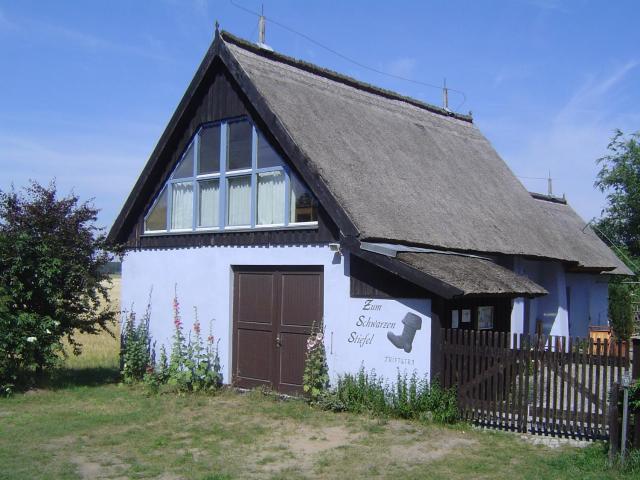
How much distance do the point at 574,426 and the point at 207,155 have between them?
29.8 ft

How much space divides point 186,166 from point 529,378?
8703 millimetres

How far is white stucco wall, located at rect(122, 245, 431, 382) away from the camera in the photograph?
11.5 meters

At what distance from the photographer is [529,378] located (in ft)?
33.7

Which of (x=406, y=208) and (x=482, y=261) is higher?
(x=406, y=208)

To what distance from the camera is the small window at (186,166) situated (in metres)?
15.4

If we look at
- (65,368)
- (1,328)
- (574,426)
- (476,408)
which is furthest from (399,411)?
(65,368)

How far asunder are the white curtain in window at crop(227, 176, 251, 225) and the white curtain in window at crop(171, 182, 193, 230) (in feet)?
3.91

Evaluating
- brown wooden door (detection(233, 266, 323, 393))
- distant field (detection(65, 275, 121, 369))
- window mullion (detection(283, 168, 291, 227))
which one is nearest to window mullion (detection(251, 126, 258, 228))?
window mullion (detection(283, 168, 291, 227))

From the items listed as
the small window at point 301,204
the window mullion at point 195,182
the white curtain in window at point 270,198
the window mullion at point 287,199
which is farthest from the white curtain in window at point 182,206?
the small window at point 301,204

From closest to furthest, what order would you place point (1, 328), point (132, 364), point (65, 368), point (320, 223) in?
point (320, 223)
point (1, 328)
point (132, 364)
point (65, 368)

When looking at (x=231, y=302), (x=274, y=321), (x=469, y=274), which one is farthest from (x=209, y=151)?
(x=469, y=274)

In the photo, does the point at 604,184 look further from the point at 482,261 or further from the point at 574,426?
the point at 574,426

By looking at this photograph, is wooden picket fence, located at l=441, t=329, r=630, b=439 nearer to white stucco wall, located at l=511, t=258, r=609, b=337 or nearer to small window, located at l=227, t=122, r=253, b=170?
white stucco wall, located at l=511, t=258, r=609, b=337

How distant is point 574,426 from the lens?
9.66m
